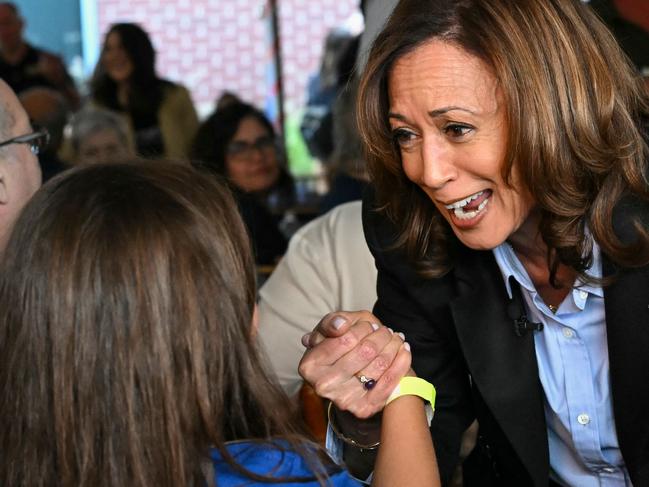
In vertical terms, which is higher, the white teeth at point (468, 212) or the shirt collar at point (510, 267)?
the white teeth at point (468, 212)

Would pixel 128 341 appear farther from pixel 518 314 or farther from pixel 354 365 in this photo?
pixel 518 314

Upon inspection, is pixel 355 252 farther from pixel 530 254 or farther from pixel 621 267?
pixel 621 267

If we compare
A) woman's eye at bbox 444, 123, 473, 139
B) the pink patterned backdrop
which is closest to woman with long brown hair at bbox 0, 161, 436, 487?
woman's eye at bbox 444, 123, 473, 139

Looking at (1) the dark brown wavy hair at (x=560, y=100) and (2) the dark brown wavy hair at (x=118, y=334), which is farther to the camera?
(1) the dark brown wavy hair at (x=560, y=100)

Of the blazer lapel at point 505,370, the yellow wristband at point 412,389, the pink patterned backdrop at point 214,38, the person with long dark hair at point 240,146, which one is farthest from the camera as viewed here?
the pink patterned backdrop at point 214,38

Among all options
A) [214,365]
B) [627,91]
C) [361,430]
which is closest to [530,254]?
[627,91]

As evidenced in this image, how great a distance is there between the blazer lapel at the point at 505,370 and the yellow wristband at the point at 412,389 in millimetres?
249

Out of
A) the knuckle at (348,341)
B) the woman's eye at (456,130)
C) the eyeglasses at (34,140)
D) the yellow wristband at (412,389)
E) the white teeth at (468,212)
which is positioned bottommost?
the yellow wristband at (412,389)

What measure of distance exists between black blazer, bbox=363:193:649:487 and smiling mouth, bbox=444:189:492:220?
0.25 metres

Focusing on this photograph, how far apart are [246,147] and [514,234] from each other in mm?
2824

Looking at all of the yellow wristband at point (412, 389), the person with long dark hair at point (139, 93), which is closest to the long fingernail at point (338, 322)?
the yellow wristband at point (412, 389)

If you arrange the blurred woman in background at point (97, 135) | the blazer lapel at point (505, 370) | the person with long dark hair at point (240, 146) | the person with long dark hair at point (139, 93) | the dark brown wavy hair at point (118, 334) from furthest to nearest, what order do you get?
the person with long dark hair at point (139, 93) < the blurred woman in background at point (97, 135) < the person with long dark hair at point (240, 146) < the blazer lapel at point (505, 370) < the dark brown wavy hair at point (118, 334)

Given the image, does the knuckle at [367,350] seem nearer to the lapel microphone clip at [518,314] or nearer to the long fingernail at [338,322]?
the long fingernail at [338,322]

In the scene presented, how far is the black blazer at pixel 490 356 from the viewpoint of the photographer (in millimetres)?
2086
